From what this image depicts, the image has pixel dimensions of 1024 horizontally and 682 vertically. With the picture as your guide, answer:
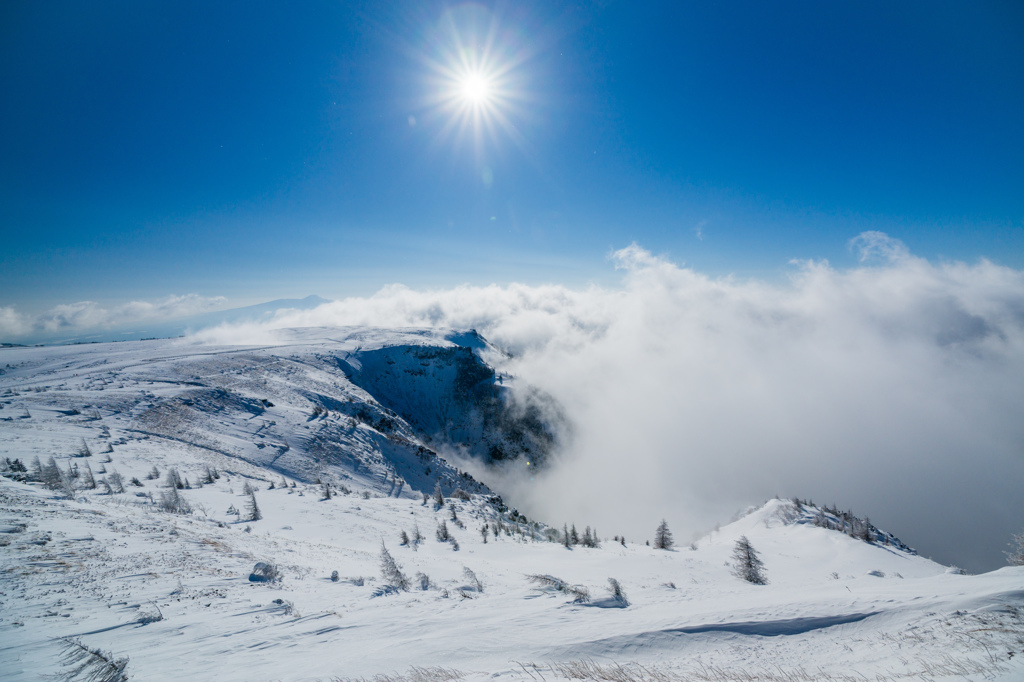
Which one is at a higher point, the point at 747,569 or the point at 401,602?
the point at 747,569

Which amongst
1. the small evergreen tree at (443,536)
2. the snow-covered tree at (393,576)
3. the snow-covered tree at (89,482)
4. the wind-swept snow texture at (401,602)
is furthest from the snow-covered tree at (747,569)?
the snow-covered tree at (89,482)

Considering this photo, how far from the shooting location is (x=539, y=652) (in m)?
6.44

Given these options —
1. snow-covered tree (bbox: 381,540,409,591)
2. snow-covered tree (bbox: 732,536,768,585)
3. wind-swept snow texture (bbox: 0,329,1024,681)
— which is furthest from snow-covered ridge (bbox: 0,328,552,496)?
snow-covered tree (bbox: 732,536,768,585)

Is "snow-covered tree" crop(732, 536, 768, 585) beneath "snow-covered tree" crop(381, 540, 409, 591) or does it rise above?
above

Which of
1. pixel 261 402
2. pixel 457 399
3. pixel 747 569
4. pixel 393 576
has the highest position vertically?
pixel 457 399

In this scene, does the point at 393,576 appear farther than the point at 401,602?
Yes

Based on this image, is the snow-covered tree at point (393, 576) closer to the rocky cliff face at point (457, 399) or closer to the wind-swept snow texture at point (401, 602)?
the wind-swept snow texture at point (401, 602)

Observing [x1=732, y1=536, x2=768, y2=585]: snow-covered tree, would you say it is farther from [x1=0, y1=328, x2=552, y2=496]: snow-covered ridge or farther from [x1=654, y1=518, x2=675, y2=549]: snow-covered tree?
[x1=0, y1=328, x2=552, y2=496]: snow-covered ridge

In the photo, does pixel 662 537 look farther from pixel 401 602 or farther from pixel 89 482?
pixel 89 482

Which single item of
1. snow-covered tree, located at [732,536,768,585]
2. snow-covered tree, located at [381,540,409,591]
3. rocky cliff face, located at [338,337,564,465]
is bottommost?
snow-covered tree, located at [381,540,409,591]

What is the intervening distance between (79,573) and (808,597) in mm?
17508

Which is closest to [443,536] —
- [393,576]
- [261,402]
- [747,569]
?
[393,576]

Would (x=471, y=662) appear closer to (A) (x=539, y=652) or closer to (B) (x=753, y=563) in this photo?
(A) (x=539, y=652)

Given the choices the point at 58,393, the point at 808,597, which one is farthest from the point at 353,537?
the point at 58,393
